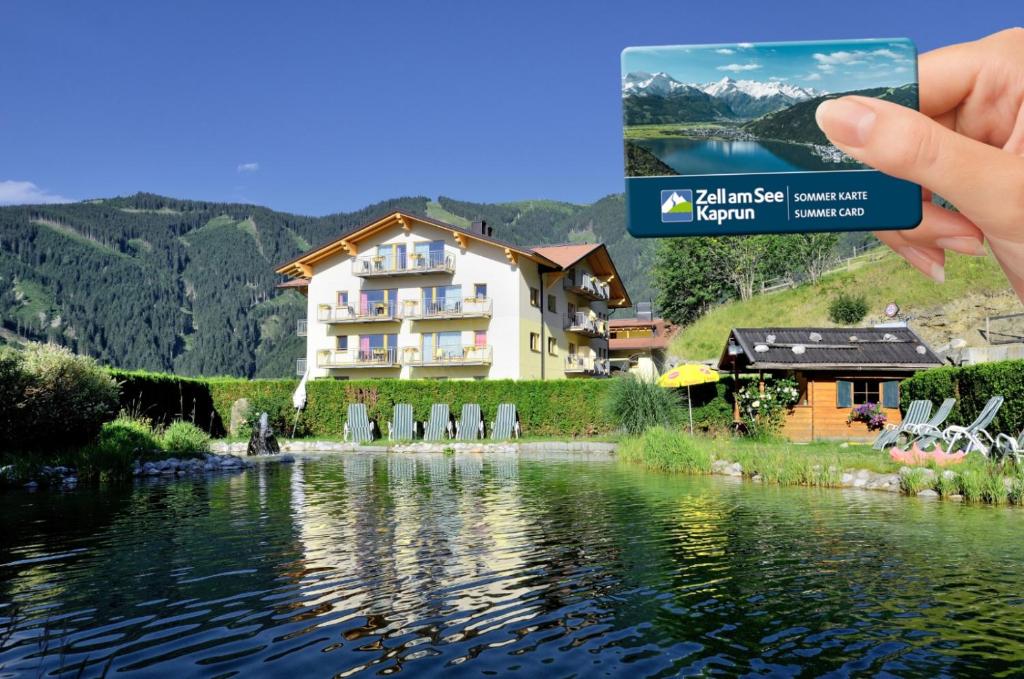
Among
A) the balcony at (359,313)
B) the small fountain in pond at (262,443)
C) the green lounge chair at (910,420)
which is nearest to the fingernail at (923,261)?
the green lounge chair at (910,420)

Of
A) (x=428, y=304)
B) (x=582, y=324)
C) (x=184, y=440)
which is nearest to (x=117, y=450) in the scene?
(x=184, y=440)

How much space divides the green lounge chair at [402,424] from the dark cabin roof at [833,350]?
451 inches

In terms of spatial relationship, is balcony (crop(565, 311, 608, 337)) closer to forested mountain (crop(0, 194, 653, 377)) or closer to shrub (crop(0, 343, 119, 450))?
shrub (crop(0, 343, 119, 450))

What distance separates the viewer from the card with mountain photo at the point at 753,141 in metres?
1.37

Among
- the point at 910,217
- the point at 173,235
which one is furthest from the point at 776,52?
the point at 173,235

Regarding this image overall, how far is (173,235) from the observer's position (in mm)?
183750

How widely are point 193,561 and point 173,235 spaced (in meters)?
196

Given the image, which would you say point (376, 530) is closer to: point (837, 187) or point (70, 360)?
point (837, 187)

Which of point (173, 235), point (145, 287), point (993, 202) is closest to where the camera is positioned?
point (993, 202)

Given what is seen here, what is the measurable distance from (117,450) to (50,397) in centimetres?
159

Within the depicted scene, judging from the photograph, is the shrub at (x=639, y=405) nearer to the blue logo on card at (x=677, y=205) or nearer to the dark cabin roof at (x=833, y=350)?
the dark cabin roof at (x=833, y=350)

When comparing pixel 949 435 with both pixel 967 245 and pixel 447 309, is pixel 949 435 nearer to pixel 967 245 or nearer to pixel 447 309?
pixel 967 245

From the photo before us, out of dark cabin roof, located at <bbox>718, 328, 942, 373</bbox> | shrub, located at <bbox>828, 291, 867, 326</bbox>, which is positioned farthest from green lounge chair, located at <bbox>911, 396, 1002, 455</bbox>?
shrub, located at <bbox>828, 291, 867, 326</bbox>

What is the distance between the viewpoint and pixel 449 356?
115 ft
